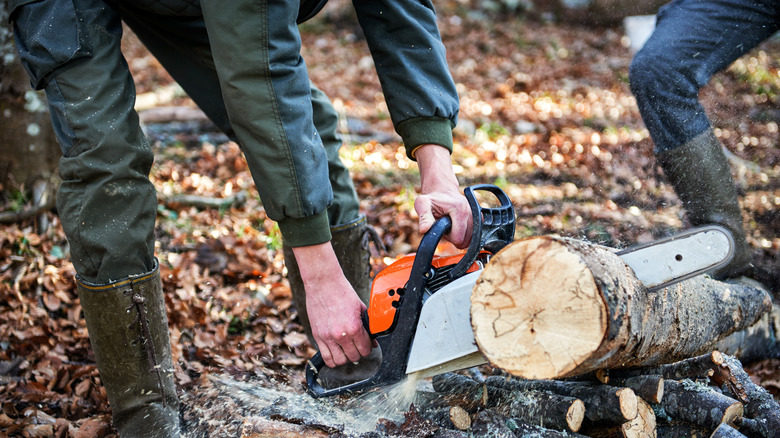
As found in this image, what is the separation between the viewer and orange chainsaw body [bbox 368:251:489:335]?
6.32 feet

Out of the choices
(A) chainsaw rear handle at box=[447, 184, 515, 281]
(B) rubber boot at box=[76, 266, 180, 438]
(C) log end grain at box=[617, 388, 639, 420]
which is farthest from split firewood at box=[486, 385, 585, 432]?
(B) rubber boot at box=[76, 266, 180, 438]

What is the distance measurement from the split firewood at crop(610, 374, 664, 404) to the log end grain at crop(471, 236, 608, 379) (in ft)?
1.38

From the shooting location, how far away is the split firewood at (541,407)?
173 cm

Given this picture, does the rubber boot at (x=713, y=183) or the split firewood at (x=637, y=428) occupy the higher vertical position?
the rubber boot at (x=713, y=183)

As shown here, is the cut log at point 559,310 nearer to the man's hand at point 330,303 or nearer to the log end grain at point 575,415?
the log end grain at point 575,415

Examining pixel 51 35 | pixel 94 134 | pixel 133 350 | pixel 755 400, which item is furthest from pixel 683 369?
pixel 51 35

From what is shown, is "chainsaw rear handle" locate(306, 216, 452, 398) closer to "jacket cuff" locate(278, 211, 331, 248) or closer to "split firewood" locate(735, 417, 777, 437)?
"jacket cuff" locate(278, 211, 331, 248)

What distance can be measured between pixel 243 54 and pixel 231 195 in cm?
262

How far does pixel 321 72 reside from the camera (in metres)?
8.46

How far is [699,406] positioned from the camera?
177 centimetres

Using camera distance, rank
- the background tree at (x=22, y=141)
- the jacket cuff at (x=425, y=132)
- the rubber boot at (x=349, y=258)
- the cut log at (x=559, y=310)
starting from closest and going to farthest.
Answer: the cut log at (x=559, y=310) → the jacket cuff at (x=425, y=132) → the rubber boot at (x=349, y=258) → the background tree at (x=22, y=141)

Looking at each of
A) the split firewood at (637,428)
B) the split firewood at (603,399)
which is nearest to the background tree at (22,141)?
the split firewood at (603,399)

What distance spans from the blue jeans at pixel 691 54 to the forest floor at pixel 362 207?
2.32ft

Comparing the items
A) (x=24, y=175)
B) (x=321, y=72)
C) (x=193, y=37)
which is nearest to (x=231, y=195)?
(x=24, y=175)
